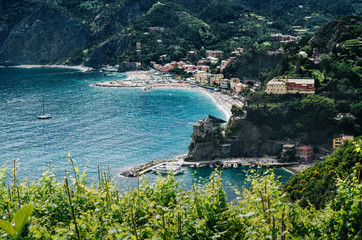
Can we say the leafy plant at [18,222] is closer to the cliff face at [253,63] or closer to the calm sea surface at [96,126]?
the calm sea surface at [96,126]

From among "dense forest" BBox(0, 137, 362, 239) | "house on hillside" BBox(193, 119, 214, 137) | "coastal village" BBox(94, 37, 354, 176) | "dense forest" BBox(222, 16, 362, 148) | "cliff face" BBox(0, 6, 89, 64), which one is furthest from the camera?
"cliff face" BBox(0, 6, 89, 64)

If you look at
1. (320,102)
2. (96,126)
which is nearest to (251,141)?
(320,102)

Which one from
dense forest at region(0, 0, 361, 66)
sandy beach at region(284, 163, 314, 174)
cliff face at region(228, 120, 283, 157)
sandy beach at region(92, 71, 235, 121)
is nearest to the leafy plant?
sandy beach at region(284, 163, 314, 174)

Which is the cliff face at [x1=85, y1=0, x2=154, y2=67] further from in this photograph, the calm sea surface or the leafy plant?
the leafy plant

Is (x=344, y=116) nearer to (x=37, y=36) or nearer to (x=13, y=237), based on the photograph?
(x=13, y=237)

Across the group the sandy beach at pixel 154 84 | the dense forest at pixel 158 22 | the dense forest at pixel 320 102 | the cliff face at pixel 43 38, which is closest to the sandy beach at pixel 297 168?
the dense forest at pixel 320 102
